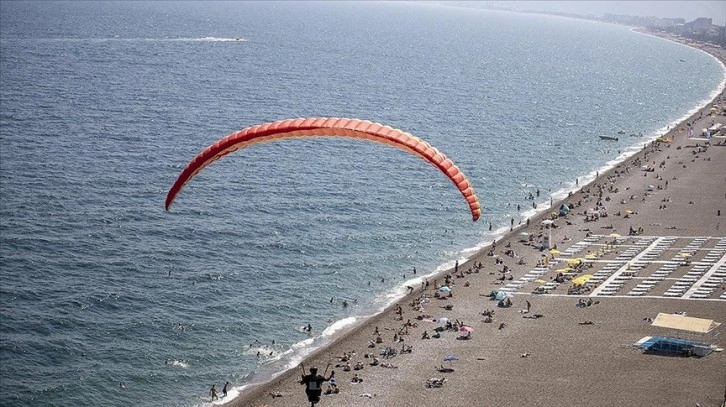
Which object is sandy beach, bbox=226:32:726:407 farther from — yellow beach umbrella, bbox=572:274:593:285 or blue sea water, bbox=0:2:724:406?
blue sea water, bbox=0:2:724:406

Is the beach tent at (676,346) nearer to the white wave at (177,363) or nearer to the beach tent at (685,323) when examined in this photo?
the beach tent at (685,323)

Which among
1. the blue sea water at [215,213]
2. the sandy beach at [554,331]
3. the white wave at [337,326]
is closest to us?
the sandy beach at [554,331]

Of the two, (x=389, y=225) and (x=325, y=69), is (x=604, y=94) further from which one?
(x=389, y=225)

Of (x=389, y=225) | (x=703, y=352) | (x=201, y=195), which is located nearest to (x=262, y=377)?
(x=703, y=352)

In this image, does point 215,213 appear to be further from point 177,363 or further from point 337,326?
point 177,363

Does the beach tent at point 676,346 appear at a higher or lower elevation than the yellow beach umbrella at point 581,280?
lower

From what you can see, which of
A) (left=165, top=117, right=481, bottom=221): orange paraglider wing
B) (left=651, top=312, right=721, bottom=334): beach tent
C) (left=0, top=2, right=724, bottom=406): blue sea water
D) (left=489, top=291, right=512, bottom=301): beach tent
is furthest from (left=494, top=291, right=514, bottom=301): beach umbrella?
(left=165, top=117, right=481, bottom=221): orange paraglider wing

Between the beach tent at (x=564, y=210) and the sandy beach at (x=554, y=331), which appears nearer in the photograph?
the sandy beach at (x=554, y=331)

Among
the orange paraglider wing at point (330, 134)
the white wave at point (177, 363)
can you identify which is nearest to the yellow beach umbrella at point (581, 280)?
the white wave at point (177, 363)
